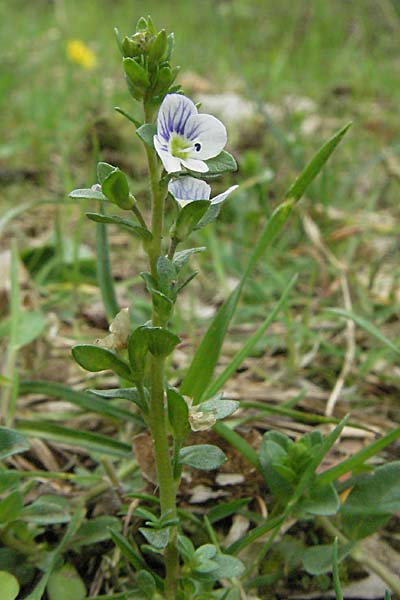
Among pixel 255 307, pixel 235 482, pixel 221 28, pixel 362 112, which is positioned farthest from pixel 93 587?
pixel 221 28

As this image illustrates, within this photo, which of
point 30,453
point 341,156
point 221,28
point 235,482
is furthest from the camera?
point 221,28

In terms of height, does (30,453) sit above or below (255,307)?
below

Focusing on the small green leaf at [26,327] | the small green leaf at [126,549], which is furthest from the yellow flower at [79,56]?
the small green leaf at [126,549]

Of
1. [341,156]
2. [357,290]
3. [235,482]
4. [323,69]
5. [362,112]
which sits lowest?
[235,482]

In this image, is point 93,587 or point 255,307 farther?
point 255,307

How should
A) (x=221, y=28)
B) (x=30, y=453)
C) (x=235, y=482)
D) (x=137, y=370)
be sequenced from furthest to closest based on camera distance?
(x=221, y=28)
(x=30, y=453)
(x=235, y=482)
(x=137, y=370)

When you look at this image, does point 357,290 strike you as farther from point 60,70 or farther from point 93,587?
point 60,70

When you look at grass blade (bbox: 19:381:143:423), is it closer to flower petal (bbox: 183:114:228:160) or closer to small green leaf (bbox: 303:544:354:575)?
small green leaf (bbox: 303:544:354:575)
